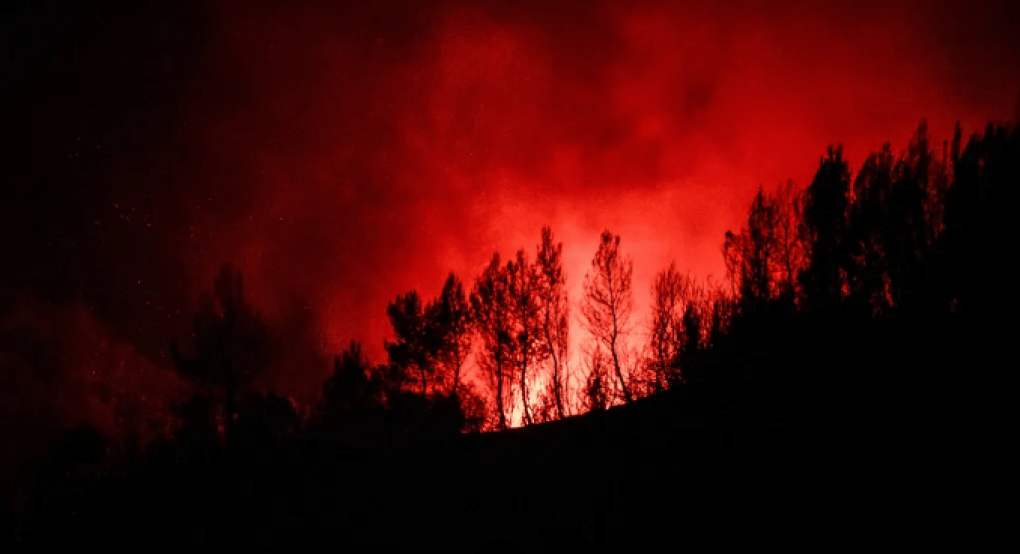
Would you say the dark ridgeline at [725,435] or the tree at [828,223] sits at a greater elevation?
the tree at [828,223]

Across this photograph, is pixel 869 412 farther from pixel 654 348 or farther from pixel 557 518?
pixel 654 348

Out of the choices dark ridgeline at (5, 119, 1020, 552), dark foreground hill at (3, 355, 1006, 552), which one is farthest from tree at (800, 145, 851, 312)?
dark foreground hill at (3, 355, 1006, 552)

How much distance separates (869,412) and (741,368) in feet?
9.25

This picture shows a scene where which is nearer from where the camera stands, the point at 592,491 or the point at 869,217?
the point at 592,491

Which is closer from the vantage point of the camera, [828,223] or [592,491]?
[592,491]

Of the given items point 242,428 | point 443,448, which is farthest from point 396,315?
point 443,448

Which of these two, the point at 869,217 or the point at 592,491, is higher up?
the point at 869,217

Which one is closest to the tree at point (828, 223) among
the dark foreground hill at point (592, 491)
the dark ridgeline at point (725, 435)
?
the dark ridgeline at point (725, 435)

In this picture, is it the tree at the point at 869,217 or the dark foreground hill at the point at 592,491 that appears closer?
the dark foreground hill at the point at 592,491

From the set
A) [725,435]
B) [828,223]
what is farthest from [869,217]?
[725,435]

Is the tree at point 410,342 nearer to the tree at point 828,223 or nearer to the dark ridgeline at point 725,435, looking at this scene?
the dark ridgeline at point 725,435

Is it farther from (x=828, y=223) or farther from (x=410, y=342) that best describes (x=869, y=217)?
(x=410, y=342)

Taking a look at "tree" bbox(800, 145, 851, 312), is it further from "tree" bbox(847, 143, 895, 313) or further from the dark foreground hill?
the dark foreground hill

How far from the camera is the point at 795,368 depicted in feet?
33.3
